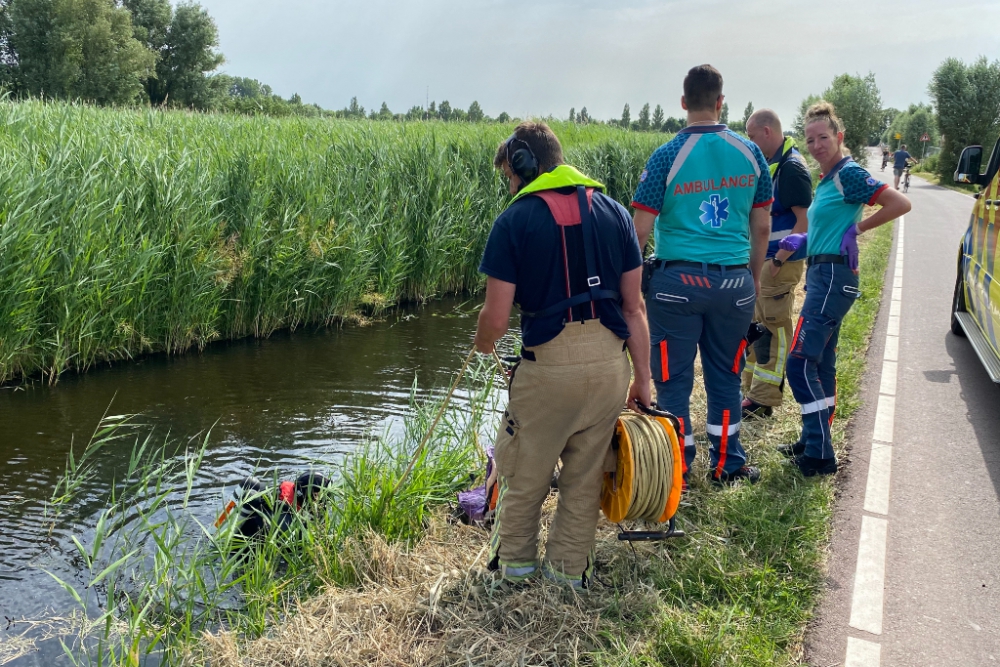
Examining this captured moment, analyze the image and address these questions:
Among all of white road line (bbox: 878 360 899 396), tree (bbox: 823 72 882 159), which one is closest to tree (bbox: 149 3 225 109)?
tree (bbox: 823 72 882 159)

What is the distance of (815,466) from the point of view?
5215 millimetres

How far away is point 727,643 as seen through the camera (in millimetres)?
3336

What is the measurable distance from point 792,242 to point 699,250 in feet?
4.32

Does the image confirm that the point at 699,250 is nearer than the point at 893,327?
Yes

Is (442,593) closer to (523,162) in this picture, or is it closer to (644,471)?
(644,471)

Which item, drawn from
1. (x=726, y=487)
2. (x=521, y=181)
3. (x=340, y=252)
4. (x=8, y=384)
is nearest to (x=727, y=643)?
(x=726, y=487)

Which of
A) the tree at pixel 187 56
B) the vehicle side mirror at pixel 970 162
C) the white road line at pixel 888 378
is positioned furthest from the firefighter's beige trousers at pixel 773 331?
the tree at pixel 187 56

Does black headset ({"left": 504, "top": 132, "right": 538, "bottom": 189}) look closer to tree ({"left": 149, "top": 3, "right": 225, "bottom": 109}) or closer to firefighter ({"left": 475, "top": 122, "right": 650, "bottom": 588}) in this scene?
firefighter ({"left": 475, "top": 122, "right": 650, "bottom": 588})

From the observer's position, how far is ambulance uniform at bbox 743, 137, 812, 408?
582cm

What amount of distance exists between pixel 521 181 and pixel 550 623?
1862 millimetres

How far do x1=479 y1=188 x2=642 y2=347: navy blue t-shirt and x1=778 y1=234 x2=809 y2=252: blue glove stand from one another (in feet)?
7.58

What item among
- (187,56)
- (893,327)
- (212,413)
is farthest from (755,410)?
(187,56)

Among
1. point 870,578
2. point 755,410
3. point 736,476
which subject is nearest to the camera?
point 870,578

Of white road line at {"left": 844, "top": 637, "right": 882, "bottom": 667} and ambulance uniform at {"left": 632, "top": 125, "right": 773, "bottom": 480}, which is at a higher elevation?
ambulance uniform at {"left": 632, "top": 125, "right": 773, "bottom": 480}
